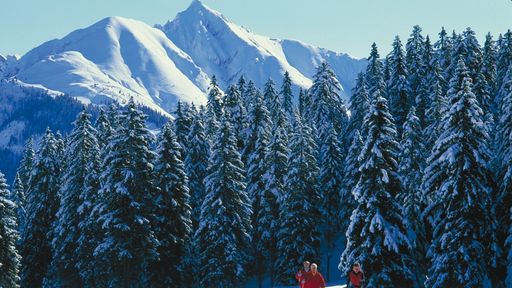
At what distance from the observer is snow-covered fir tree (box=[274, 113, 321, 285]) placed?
5306cm

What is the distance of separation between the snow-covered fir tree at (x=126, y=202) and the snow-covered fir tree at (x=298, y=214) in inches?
535

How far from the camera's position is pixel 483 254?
3159 cm

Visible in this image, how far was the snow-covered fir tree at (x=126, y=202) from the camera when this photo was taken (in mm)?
43000

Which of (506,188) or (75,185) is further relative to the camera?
(75,185)

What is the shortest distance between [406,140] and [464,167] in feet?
38.5

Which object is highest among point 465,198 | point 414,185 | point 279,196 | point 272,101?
point 272,101

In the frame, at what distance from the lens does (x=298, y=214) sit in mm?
53688

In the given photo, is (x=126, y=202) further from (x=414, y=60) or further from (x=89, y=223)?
(x=414, y=60)

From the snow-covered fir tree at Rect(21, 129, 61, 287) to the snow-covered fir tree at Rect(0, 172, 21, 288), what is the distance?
455 inches

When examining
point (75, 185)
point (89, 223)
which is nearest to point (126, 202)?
point (89, 223)

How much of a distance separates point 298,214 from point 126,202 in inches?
660

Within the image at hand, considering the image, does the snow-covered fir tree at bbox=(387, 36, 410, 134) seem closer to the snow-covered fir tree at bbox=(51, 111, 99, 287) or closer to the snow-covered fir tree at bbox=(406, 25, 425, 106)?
the snow-covered fir tree at bbox=(406, 25, 425, 106)

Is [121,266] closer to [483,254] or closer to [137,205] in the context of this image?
[137,205]

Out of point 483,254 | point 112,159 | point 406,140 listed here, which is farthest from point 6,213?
point 483,254
